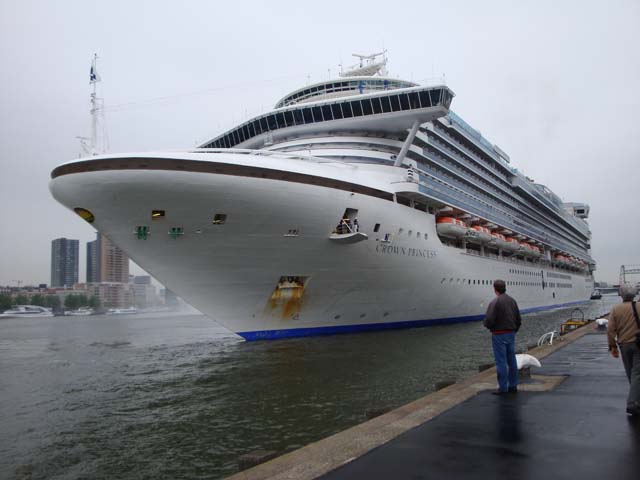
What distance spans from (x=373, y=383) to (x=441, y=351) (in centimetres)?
631

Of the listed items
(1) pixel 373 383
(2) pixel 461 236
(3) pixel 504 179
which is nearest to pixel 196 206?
(1) pixel 373 383

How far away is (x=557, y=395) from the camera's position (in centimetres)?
666

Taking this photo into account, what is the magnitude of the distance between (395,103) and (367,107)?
1389 millimetres

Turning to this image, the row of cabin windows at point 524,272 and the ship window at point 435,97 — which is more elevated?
the ship window at point 435,97

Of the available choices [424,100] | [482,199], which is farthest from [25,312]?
[424,100]

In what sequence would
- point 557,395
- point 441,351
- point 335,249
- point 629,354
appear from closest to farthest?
point 629,354
point 557,395
point 441,351
point 335,249

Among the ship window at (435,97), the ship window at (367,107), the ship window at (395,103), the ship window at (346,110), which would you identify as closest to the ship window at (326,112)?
the ship window at (346,110)

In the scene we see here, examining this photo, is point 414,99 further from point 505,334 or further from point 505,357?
point 505,357

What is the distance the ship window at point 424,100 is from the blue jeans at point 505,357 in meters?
18.5

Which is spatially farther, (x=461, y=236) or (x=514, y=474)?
(x=461, y=236)

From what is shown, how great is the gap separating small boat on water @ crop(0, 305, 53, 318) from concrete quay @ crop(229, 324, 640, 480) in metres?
127

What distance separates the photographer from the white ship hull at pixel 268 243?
16297 mm

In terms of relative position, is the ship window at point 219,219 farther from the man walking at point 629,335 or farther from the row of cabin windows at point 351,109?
the man walking at point 629,335

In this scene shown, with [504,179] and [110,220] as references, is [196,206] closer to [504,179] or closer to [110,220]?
[110,220]
